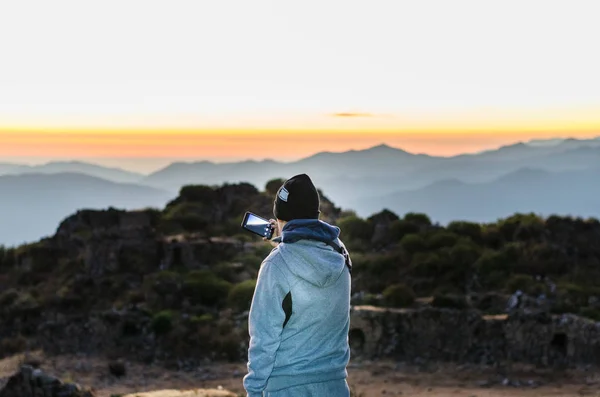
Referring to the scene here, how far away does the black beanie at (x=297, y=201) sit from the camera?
3773 mm

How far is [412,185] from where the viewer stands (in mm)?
164125

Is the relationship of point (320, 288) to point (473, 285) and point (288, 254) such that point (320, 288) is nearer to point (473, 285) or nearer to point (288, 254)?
point (288, 254)

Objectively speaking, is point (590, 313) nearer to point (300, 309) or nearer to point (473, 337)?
point (473, 337)

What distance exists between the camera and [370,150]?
522 feet

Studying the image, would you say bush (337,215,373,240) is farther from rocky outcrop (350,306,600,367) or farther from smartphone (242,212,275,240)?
smartphone (242,212,275,240)

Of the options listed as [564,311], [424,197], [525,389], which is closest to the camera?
[525,389]

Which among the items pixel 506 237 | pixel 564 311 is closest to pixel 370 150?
pixel 506 237

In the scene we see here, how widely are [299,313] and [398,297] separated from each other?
688 inches

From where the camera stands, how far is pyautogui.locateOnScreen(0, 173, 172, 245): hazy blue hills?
16138 cm

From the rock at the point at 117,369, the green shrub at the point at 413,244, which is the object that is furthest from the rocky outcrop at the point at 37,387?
the green shrub at the point at 413,244

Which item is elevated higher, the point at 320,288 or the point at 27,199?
the point at 320,288

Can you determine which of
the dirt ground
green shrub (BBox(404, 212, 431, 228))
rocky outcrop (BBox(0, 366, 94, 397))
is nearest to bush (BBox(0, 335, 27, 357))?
the dirt ground

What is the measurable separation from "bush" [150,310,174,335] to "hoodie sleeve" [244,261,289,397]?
17.0 metres

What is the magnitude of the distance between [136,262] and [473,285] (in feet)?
35.5
